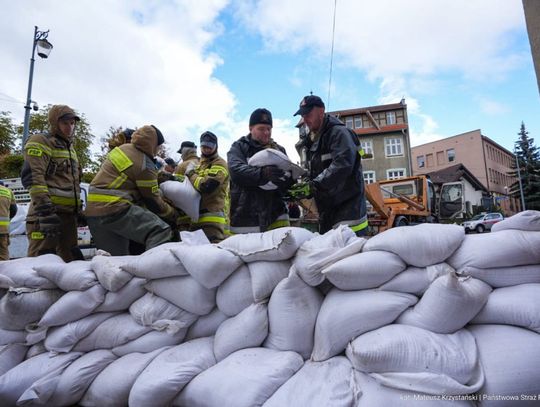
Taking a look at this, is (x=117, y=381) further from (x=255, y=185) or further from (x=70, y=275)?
(x=255, y=185)

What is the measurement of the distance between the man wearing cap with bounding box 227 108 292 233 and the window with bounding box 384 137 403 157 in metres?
25.7

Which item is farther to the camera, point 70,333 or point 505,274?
point 70,333

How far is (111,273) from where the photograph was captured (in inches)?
59.9

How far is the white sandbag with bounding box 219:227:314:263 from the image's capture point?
4.40ft

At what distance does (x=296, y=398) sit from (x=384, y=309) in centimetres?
40

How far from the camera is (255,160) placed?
7.82ft

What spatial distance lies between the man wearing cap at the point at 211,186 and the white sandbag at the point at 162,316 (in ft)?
4.46

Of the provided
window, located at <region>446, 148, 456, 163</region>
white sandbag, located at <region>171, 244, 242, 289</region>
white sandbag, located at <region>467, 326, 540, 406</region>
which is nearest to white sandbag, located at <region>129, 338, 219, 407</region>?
white sandbag, located at <region>171, 244, 242, 289</region>

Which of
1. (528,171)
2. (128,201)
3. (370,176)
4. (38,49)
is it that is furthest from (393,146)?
(128,201)

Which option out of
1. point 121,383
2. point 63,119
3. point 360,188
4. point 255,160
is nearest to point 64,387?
point 121,383

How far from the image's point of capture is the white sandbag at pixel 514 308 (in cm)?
106

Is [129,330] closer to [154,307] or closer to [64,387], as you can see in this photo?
[154,307]

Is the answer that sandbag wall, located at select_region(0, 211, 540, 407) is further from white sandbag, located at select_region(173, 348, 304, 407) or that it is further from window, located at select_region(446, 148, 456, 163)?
window, located at select_region(446, 148, 456, 163)

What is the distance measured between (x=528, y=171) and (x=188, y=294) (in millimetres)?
38790
